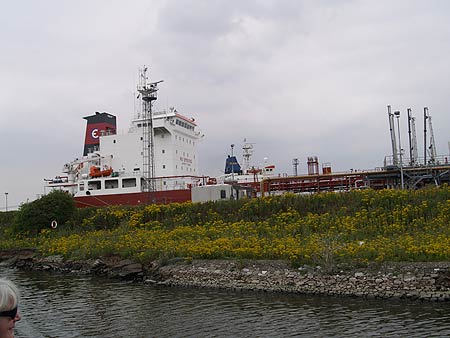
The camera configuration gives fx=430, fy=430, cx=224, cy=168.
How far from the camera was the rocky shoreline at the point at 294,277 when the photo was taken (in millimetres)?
13031

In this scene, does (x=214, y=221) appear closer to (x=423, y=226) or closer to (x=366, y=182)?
(x=423, y=226)

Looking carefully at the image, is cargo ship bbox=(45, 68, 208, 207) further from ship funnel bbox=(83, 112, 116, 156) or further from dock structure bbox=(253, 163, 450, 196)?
dock structure bbox=(253, 163, 450, 196)

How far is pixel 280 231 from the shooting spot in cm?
2172

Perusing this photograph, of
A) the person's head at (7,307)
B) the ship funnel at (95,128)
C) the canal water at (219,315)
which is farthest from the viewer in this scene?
the ship funnel at (95,128)

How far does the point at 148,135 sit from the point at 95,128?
11.1 m

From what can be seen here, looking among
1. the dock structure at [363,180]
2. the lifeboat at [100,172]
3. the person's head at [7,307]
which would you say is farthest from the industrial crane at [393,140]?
the person's head at [7,307]

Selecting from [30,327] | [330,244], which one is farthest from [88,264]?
[330,244]

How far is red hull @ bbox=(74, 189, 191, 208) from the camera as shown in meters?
36.9

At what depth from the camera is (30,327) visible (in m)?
12.0

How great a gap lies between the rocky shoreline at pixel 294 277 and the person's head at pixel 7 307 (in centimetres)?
1222

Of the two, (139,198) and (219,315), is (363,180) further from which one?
(219,315)

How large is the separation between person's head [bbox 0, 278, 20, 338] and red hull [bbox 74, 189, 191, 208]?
1330 inches

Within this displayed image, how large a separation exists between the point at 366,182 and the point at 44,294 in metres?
28.7

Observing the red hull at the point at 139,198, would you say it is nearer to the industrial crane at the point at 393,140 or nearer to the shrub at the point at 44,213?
the shrub at the point at 44,213
